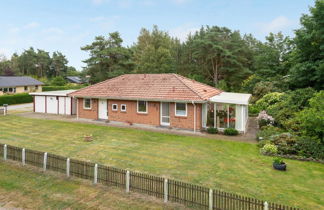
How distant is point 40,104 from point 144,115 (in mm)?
16929

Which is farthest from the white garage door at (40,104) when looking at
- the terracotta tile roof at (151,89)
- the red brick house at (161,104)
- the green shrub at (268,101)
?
the green shrub at (268,101)

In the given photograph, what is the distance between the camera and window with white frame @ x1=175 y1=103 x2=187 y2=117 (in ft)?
65.3

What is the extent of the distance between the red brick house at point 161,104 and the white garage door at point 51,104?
5734mm

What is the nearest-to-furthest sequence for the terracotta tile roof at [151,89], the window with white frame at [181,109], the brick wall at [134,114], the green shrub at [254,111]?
the window with white frame at [181,109], the terracotta tile roof at [151,89], the brick wall at [134,114], the green shrub at [254,111]

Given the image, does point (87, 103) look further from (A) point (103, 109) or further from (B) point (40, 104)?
(B) point (40, 104)

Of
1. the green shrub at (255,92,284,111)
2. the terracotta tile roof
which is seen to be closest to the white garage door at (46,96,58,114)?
the terracotta tile roof

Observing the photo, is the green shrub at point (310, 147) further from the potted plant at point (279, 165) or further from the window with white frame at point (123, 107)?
the window with white frame at point (123, 107)

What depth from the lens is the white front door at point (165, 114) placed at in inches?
815

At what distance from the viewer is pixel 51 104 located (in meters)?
29.0

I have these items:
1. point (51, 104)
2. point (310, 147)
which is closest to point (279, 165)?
point (310, 147)

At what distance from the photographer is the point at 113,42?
5256 cm

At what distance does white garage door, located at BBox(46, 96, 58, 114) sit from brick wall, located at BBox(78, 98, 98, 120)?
5805 mm

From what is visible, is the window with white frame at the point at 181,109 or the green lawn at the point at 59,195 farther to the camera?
the window with white frame at the point at 181,109

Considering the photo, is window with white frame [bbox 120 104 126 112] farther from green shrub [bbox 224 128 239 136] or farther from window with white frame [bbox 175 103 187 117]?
green shrub [bbox 224 128 239 136]
